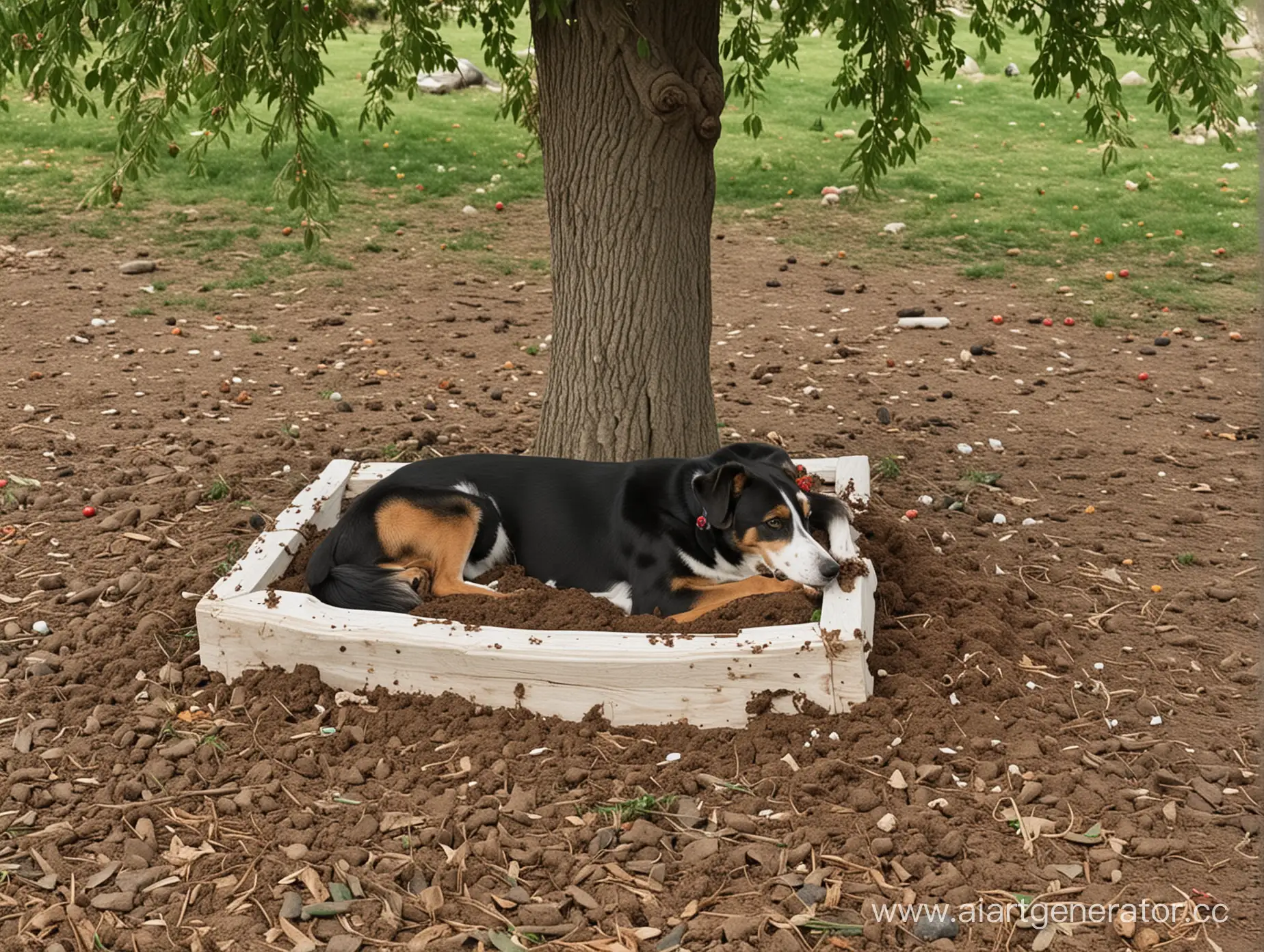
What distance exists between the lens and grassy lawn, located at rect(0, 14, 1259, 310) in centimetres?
1177

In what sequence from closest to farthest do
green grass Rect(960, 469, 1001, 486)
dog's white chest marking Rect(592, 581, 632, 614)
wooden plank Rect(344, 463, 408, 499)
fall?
1. dog's white chest marking Rect(592, 581, 632, 614)
2. wooden plank Rect(344, 463, 408, 499)
3. green grass Rect(960, 469, 1001, 486)

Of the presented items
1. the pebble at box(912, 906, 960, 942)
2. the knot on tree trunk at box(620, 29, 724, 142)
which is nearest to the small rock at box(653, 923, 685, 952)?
the pebble at box(912, 906, 960, 942)

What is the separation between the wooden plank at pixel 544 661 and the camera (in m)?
4.28

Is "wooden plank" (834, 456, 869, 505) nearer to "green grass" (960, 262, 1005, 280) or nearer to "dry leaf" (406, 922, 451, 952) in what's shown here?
"dry leaf" (406, 922, 451, 952)

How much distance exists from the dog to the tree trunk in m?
0.84

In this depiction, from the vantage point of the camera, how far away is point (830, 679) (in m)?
4.29

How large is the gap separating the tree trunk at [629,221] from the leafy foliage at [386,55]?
31cm

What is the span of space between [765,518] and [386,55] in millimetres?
4213

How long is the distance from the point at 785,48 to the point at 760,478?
3.94 m

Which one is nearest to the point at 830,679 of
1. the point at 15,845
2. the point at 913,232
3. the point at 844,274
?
the point at 15,845

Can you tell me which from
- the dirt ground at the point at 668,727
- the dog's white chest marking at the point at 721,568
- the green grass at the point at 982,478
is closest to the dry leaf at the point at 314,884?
the dirt ground at the point at 668,727

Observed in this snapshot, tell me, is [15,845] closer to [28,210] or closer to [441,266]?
[441,266]

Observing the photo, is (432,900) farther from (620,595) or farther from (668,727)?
(620,595)

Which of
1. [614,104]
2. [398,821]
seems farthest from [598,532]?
[614,104]
